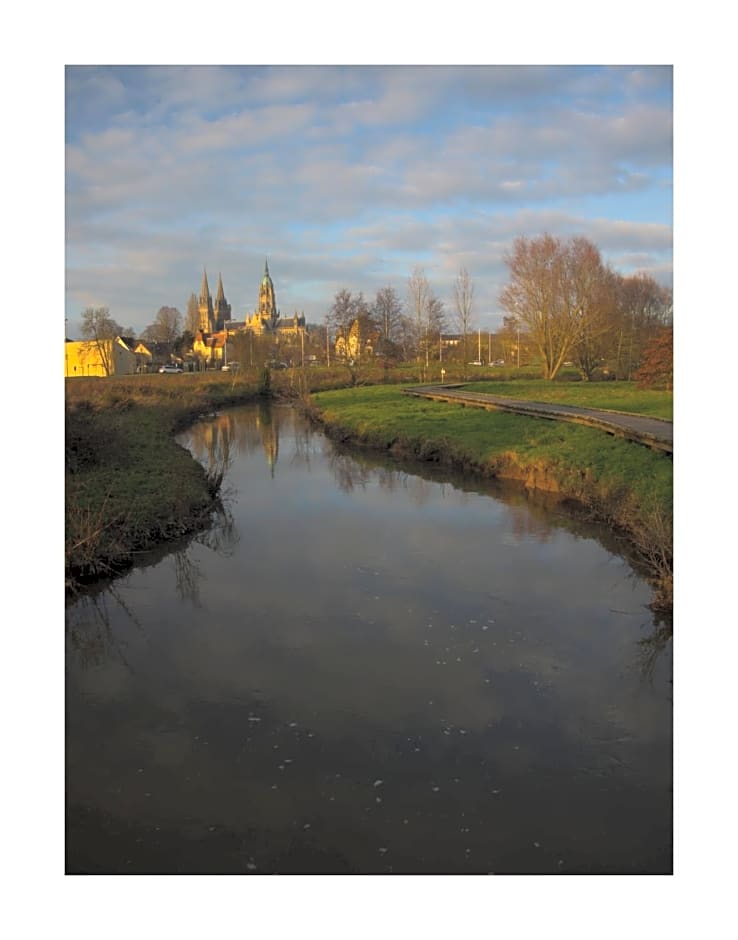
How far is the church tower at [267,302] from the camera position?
119 meters

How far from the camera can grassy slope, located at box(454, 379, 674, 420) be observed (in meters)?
23.4

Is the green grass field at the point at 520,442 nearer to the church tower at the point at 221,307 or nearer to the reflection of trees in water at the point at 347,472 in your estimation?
the reflection of trees in water at the point at 347,472

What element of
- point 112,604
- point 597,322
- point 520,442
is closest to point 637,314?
point 597,322

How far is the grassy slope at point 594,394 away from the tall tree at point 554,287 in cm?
311

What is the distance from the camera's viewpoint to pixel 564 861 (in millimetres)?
4621

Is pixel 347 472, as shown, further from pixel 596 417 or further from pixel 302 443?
pixel 596 417

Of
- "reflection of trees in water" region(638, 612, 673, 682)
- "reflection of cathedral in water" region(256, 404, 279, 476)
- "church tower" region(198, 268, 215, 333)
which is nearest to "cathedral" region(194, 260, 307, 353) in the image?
"church tower" region(198, 268, 215, 333)

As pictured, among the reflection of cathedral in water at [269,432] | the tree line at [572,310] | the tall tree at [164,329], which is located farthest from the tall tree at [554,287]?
the tall tree at [164,329]

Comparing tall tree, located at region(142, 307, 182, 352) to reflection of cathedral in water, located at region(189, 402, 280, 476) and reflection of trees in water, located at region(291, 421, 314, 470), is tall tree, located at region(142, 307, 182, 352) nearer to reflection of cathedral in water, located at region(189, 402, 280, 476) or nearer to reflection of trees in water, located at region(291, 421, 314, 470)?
reflection of cathedral in water, located at region(189, 402, 280, 476)

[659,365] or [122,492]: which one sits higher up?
[659,365]

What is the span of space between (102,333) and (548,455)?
27687 mm

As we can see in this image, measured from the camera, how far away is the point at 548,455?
1672cm

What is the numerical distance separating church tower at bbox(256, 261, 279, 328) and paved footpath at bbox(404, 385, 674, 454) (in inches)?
3545
